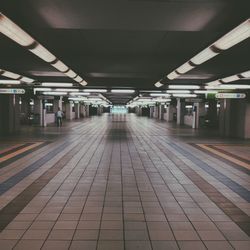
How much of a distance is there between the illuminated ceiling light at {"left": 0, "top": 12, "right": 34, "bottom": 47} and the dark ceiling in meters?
0.27

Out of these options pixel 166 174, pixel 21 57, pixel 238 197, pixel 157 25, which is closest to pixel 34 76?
pixel 21 57

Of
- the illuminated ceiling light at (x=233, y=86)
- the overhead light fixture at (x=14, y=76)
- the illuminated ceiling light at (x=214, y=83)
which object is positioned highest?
the overhead light fixture at (x=14, y=76)

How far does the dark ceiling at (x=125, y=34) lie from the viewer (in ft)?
16.2

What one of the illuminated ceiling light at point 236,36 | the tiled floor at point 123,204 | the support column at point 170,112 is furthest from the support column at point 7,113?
the support column at point 170,112

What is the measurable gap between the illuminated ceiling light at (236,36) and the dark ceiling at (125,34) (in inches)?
11.1

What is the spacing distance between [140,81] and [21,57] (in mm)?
7377

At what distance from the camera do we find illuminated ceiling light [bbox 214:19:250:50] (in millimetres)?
4681

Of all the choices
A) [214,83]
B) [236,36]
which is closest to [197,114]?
[214,83]

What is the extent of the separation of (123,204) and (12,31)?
3518mm

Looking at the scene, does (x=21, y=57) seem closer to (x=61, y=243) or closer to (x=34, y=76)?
(x=34, y=76)

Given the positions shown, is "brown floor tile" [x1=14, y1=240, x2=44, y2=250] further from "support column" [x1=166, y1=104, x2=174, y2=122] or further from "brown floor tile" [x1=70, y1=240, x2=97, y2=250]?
"support column" [x1=166, y1=104, x2=174, y2=122]

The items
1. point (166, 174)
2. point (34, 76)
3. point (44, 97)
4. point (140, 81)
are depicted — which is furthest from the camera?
point (44, 97)

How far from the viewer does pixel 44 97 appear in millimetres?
25406

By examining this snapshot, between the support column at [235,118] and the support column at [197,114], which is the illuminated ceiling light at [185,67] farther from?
the support column at [197,114]
